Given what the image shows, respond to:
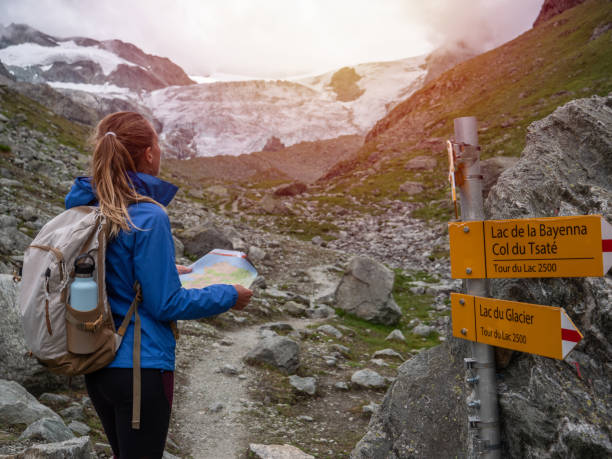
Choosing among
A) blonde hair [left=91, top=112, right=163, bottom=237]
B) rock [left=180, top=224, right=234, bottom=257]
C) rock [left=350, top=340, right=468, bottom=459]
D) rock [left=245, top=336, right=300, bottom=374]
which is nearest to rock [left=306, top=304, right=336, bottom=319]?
rock [left=245, top=336, right=300, bottom=374]

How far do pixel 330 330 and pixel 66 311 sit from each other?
8.34 meters

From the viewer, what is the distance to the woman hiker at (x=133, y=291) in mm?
2461

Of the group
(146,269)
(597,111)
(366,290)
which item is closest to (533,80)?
(366,290)

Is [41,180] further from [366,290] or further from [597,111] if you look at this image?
[597,111]

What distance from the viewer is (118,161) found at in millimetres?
2621

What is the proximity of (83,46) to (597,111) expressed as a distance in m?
232

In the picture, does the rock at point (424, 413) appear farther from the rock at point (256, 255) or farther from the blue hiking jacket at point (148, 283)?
the rock at point (256, 255)

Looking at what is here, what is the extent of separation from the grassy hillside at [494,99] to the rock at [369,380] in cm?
2088

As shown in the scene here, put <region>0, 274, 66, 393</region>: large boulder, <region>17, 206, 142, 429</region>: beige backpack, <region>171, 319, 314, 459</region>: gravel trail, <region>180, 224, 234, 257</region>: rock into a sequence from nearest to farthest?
<region>17, 206, 142, 429</region>: beige backpack
<region>0, 274, 66, 393</region>: large boulder
<region>171, 319, 314, 459</region>: gravel trail
<region>180, 224, 234, 257</region>: rock

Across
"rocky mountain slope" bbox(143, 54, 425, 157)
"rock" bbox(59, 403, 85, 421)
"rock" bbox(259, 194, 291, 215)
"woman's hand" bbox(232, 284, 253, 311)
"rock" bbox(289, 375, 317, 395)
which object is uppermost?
"rocky mountain slope" bbox(143, 54, 425, 157)

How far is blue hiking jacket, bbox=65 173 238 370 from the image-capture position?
2467 millimetres

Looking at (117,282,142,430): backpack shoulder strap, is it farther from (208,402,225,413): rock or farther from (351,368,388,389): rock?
(351,368,388,389): rock

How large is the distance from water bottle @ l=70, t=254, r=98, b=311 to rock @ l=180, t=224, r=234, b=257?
509 inches

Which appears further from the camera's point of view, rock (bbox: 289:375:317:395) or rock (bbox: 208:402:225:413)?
rock (bbox: 289:375:317:395)
